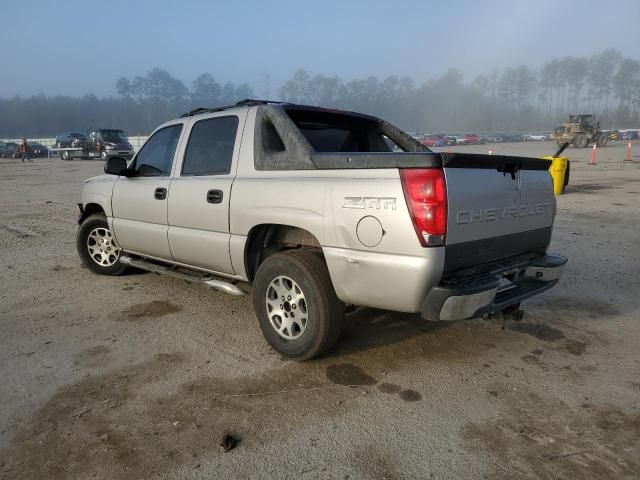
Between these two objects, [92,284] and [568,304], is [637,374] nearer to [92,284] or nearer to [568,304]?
[568,304]

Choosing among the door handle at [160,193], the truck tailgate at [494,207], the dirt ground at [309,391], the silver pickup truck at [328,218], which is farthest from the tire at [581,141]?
the door handle at [160,193]

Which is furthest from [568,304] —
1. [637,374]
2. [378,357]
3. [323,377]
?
[323,377]

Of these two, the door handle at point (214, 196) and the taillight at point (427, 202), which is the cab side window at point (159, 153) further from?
the taillight at point (427, 202)

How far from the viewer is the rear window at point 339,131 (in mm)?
4219

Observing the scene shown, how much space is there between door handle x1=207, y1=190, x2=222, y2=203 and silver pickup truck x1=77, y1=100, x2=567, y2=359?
0.02 m

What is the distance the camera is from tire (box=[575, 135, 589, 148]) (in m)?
39.9

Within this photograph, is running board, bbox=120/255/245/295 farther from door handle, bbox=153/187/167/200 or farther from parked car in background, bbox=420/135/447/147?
parked car in background, bbox=420/135/447/147

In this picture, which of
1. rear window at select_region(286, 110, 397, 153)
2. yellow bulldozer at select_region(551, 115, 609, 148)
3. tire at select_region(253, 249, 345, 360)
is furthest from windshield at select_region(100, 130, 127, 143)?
yellow bulldozer at select_region(551, 115, 609, 148)

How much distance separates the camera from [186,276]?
450 cm

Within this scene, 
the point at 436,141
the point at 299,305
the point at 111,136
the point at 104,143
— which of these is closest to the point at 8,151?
the point at 111,136

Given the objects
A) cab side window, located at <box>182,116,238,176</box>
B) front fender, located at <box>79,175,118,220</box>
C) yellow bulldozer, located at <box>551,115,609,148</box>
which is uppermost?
yellow bulldozer, located at <box>551,115,609,148</box>

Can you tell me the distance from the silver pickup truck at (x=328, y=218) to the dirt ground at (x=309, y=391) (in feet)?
1.35

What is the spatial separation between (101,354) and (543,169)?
3698mm

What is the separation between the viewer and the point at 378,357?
3.69 meters
